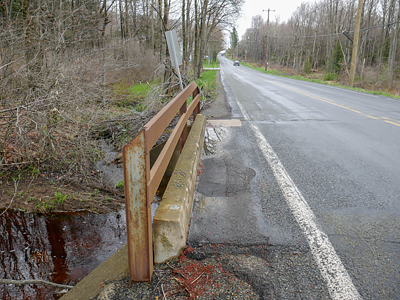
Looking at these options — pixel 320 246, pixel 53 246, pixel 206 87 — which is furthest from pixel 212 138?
pixel 206 87

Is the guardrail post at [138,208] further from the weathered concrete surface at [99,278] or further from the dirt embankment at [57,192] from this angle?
the dirt embankment at [57,192]

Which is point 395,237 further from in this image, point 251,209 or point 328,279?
point 251,209

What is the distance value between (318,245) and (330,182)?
1.74 m

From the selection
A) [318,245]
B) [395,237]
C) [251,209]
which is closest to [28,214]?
[251,209]

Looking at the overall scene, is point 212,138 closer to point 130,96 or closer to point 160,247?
point 160,247

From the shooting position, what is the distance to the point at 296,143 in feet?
20.6

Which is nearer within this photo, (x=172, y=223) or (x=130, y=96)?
(x=172, y=223)

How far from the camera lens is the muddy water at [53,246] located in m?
3.12

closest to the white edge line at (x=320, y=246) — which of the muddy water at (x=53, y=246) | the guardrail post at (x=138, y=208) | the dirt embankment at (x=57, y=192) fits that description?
the guardrail post at (x=138, y=208)

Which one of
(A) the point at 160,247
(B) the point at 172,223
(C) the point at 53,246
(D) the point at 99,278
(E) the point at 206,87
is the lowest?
(C) the point at 53,246

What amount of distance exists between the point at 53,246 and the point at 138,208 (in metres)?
2.31

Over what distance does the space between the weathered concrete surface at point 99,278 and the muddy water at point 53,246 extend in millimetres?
776

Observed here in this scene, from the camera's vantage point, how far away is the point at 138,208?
6.89 feet

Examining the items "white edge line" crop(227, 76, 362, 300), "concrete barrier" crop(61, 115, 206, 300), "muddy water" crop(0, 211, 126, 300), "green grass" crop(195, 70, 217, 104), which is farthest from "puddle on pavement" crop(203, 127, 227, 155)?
"green grass" crop(195, 70, 217, 104)
